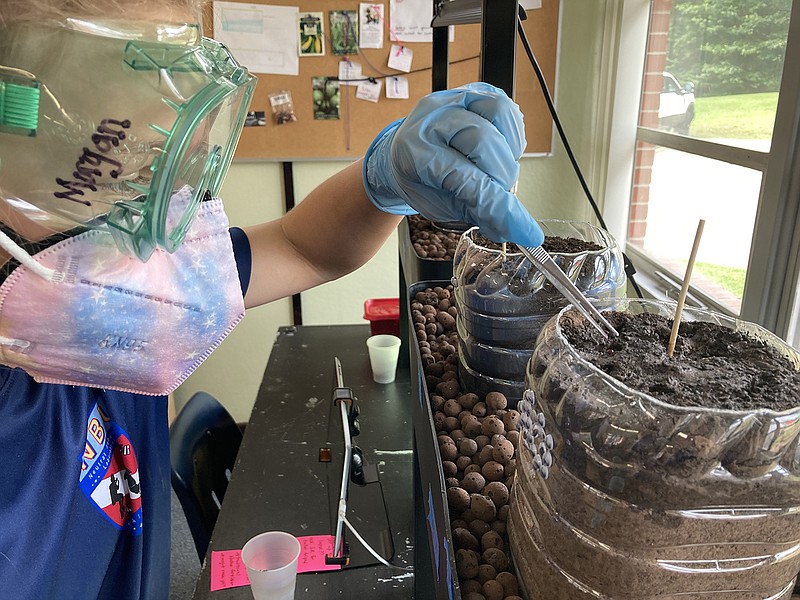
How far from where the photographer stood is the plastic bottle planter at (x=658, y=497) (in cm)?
43

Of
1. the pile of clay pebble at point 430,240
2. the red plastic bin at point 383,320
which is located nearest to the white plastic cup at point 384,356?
the red plastic bin at point 383,320

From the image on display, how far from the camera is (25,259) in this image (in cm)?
75

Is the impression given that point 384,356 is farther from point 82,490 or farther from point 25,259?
point 25,259

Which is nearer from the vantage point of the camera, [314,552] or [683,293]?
[683,293]

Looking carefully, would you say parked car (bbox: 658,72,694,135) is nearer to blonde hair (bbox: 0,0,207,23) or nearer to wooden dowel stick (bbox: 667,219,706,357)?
wooden dowel stick (bbox: 667,219,706,357)

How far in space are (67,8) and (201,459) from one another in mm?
1259

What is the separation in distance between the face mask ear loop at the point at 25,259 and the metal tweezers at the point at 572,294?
0.59 meters

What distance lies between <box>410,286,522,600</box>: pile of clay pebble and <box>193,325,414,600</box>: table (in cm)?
43

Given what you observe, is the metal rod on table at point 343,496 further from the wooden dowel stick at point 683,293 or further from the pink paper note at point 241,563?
the wooden dowel stick at point 683,293

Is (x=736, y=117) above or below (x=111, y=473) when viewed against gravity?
above

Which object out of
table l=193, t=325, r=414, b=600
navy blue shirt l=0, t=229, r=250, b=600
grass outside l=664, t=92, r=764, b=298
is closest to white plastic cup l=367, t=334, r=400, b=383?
table l=193, t=325, r=414, b=600

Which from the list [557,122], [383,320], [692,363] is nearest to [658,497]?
[692,363]

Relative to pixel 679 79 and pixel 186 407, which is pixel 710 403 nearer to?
pixel 186 407

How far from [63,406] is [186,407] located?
723 mm
